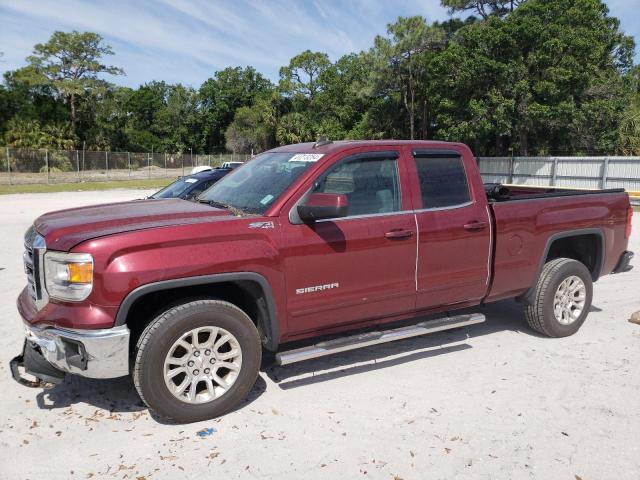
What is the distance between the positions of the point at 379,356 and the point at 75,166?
38.7 m

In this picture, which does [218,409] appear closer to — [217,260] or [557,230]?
[217,260]

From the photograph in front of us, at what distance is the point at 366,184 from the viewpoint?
4.43 meters

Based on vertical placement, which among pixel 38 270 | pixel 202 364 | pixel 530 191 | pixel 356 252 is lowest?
pixel 202 364

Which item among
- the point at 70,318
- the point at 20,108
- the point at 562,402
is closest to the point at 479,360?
the point at 562,402

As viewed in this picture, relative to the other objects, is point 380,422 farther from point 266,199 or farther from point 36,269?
point 36,269

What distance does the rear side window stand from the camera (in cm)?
467

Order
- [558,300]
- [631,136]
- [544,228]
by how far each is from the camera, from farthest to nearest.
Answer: [631,136], [558,300], [544,228]

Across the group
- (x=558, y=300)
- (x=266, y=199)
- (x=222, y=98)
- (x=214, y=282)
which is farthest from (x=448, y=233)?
(x=222, y=98)

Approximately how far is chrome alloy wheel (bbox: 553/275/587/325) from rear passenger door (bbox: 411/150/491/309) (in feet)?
3.47

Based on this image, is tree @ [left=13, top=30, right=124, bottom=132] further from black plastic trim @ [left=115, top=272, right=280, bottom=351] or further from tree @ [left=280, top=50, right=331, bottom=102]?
black plastic trim @ [left=115, top=272, right=280, bottom=351]

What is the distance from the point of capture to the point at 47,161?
36.5 metres

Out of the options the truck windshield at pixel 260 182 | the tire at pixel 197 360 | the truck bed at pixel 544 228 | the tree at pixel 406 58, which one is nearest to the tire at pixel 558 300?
the truck bed at pixel 544 228

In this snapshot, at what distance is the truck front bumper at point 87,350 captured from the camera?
11.1 ft

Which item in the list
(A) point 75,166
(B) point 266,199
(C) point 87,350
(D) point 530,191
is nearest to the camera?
(C) point 87,350
